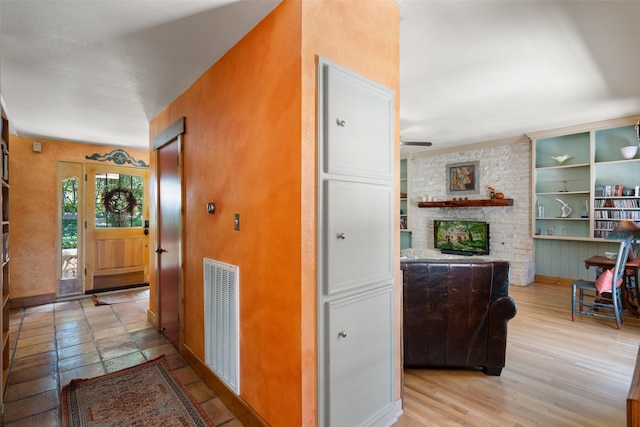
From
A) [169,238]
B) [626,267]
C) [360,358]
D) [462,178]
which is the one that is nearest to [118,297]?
[169,238]

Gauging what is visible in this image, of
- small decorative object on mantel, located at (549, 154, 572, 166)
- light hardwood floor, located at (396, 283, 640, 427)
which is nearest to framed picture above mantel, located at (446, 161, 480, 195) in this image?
small decorative object on mantel, located at (549, 154, 572, 166)

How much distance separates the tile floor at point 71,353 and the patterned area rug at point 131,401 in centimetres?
8

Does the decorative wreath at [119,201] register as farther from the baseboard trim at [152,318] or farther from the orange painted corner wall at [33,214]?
the baseboard trim at [152,318]

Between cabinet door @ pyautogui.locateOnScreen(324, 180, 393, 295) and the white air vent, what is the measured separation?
2.55 feet

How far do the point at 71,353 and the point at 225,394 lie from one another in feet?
6.24

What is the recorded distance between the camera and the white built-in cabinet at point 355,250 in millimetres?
1566

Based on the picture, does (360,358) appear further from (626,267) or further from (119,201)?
(119,201)

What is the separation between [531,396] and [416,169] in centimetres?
558

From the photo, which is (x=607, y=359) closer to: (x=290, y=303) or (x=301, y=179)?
(x=290, y=303)

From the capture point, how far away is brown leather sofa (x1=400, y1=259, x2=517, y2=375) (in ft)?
7.89

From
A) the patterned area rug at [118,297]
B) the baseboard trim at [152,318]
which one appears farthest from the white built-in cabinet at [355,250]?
the patterned area rug at [118,297]

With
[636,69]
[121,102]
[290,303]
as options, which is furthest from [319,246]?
[636,69]

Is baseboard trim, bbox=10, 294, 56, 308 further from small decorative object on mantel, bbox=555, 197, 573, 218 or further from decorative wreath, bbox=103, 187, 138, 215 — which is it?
small decorative object on mantel, bbox=555, 197, 573, 218

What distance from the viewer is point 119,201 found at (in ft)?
17.4
